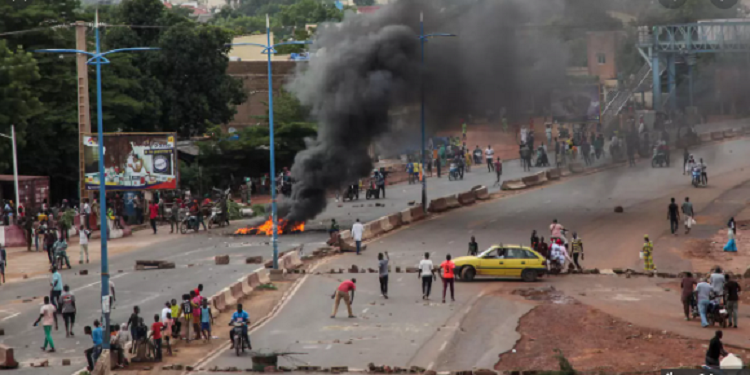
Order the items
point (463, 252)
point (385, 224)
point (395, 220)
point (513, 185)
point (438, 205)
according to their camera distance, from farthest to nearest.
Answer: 1. point (513, 185)
2. point (438, 205)
3. point (395, 220)
4. point (385, 224)
5. point (463, 252)

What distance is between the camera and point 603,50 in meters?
56.5

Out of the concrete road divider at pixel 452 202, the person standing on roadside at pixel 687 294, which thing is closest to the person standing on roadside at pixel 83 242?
the concrete road divider at pixel 452 202

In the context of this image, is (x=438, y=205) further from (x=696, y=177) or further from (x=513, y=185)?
(x=696, y=177)

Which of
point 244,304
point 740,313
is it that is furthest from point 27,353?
point 740,313

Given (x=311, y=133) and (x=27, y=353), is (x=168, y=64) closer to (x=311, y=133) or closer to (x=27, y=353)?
(x=311, y=133)

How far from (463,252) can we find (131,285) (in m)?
11.2

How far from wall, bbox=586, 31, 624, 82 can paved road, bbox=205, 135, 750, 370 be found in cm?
531

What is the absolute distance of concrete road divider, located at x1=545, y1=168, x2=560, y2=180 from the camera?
187 feet

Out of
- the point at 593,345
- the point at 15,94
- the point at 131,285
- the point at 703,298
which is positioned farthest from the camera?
the point at 15,94

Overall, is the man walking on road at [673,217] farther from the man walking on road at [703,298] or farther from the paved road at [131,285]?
the man walking on road at [703,298]

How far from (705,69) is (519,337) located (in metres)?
43.8

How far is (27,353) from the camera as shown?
25.4 meters

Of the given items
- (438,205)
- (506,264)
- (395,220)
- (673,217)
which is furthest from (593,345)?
(438,205)

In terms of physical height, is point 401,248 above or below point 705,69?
below
